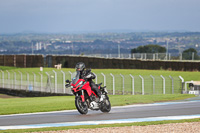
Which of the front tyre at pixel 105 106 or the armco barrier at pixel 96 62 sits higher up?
the front tyre at pixel 105 106

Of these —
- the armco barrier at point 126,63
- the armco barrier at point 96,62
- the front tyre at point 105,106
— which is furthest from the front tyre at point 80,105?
the armco barrier at point 126,63

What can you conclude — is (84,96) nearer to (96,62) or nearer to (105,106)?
(105,106)

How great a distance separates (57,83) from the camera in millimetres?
37438

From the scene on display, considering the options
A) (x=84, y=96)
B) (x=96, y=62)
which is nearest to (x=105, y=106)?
(x=84, y=96)

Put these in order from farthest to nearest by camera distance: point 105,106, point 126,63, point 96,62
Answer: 1. point 96,62
2. point 126,63
3. point 105,106

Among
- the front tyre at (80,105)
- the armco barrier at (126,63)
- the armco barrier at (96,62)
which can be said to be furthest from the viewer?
the armco barrier at (96,62)

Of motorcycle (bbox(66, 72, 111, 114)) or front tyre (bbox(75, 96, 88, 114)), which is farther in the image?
front tyre (bbox(75, 96, 88, 114))

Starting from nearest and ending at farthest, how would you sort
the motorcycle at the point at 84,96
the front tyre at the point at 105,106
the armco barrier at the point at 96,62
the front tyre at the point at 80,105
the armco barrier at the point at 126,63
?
the motorcycle at the point at 84,96
the front tyre at the point at 80,105
the front tyre at the point at 105,106
the armco barrier at the point at 126,63
the armco barrier at the point at 96,62

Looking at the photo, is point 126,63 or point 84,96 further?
point 126,63

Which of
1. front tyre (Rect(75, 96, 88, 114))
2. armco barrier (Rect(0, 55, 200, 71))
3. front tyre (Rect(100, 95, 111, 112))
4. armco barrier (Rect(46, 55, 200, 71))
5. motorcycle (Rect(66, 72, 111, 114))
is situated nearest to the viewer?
motorcycle (Rect(66, 72, 111, 114))

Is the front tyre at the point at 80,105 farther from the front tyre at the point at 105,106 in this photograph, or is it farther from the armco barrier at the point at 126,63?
the armco barrier at the point at 126,63

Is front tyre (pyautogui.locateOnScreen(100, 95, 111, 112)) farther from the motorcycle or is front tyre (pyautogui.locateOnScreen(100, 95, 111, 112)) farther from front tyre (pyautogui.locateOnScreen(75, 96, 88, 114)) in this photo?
front tyre (pyautogui.locateOnScreen(75, 96, 88, 114))

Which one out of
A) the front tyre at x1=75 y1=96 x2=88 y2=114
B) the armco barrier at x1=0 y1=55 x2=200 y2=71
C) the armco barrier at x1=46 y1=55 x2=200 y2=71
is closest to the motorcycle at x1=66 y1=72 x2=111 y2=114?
the front tyre at x1=75 y1=96 x2=88 y2=114

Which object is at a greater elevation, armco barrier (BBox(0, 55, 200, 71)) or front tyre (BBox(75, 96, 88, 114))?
front tyre (BBox(75, 96, 88, 114))
